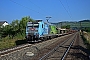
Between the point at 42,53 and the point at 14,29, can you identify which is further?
the point at 14,29

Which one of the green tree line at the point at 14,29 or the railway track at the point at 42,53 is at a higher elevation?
the green tree line at the point at 14,29

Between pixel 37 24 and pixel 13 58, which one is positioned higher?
pixel 37 24

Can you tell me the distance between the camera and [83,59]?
1375 cm

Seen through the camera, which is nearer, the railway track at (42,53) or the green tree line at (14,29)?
the railway track at (42,53)

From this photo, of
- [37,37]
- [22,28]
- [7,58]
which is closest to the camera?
[7,58]

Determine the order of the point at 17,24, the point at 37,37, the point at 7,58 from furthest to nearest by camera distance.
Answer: the point at 17,24
the point at 37,37
the point at 7,58

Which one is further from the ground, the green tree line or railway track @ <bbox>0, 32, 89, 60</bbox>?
the green tree line

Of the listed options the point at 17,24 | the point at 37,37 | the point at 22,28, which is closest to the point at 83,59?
the point at 37,37

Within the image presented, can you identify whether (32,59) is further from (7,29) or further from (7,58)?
(7,29)

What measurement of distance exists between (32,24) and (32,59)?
1383cm

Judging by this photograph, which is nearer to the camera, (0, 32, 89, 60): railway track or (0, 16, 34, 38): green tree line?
(0, 32, 89, 60): railway track

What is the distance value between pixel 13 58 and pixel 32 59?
1.51 metres

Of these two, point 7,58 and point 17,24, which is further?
point 17,24

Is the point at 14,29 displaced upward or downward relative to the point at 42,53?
upward
